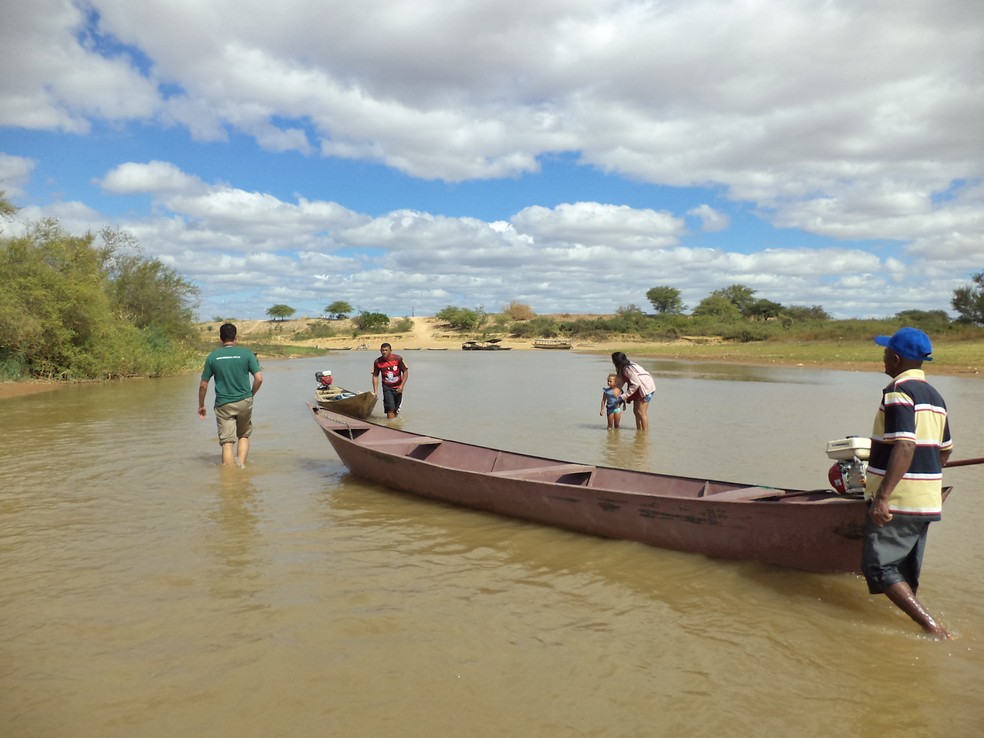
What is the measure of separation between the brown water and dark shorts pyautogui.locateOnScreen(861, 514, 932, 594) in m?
0.48

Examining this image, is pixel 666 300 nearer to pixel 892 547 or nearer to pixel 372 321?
pixel 372 321

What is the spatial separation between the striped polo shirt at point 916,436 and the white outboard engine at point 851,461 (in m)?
0.59

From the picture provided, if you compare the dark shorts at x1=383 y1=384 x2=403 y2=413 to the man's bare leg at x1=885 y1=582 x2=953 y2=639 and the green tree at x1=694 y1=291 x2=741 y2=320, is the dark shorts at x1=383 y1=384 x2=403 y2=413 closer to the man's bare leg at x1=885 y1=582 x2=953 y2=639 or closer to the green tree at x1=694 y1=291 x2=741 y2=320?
the man's bare leg at x1=885 y1=582 x2=953 y2=639

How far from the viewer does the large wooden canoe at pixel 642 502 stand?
488cm

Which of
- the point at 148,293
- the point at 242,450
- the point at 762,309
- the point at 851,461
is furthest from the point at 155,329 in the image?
the point at 762,309

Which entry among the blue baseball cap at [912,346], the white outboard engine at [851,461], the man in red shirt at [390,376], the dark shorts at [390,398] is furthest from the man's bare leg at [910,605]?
the dark shorts at [390,398]

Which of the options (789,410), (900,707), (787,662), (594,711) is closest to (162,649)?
(594,711)

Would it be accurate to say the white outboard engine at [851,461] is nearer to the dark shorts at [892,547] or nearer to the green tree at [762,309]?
the dark shorts at [892,547]

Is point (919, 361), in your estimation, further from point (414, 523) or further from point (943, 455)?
point (414, 523)

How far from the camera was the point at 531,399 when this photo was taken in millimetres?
19438

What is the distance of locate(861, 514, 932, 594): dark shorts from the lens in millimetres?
4008

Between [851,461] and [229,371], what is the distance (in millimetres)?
7059

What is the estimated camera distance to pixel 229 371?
848 centimetres

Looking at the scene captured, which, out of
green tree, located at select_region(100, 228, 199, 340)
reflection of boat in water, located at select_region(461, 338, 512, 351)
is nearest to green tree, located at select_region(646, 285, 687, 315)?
reflection of boat in water, located at select_region(461, 338, 512, 351)
